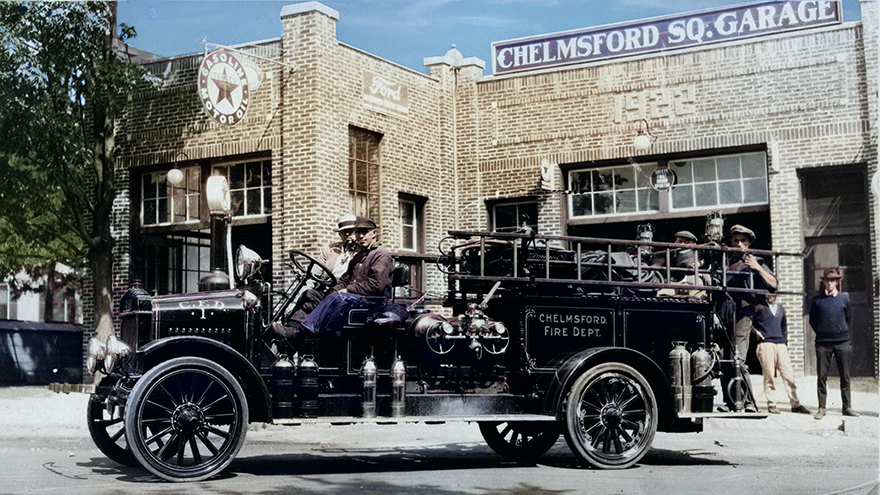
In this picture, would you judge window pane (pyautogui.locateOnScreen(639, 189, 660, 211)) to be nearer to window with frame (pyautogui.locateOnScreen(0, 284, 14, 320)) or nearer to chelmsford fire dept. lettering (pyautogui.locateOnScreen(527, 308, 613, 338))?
chelmsford fire dept. lettering (pyautogui.locateOnScreen(527, 308, 613, 338))

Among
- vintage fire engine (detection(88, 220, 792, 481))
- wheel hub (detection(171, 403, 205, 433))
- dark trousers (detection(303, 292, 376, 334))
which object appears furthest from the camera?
dark trousers (detection(303, 292, 376, 334))

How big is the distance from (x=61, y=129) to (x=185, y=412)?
729 cm

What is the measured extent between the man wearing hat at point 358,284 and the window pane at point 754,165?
8.62 metres

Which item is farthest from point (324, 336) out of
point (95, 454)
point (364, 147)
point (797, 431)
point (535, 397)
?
point (364, 147)

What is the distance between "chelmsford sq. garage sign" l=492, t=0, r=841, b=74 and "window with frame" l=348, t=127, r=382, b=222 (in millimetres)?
2492

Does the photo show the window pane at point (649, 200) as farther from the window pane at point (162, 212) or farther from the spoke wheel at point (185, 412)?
the spoke wheel at point (185, 412)

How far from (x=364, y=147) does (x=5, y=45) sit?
546cm

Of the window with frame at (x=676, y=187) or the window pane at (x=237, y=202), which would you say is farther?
the window with frame at (x=676, y=187)

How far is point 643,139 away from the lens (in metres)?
15.0

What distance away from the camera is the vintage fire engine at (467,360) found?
6512 mm

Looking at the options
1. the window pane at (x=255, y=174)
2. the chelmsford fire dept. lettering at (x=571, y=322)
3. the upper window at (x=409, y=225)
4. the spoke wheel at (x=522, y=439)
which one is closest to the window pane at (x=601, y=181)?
the upper window at (x=409, y=225)

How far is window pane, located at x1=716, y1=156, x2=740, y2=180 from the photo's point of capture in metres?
14.7

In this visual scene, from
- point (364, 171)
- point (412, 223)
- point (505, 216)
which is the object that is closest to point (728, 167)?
point (505, 216)

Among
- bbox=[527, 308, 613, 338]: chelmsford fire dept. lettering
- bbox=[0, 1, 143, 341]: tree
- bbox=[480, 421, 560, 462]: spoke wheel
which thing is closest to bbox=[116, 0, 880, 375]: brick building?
bbox=[0, 1, 143, 341]: tree
